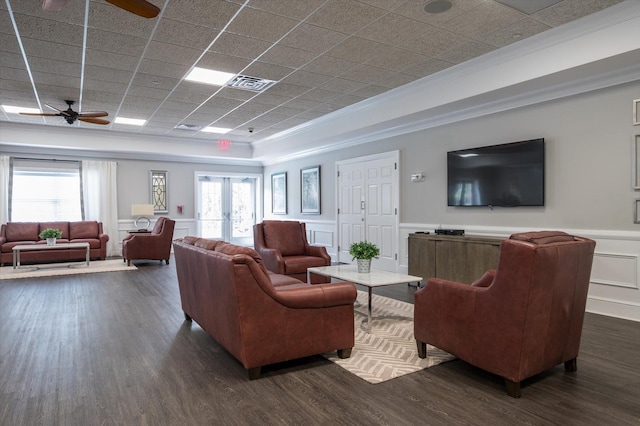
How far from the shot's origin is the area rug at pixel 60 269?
6.92 meters

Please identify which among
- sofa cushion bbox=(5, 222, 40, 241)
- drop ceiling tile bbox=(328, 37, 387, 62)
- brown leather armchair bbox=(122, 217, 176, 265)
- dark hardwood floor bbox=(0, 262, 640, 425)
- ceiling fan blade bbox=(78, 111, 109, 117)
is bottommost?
dark hardwood floor bbox=(0, 262, 640, 425)

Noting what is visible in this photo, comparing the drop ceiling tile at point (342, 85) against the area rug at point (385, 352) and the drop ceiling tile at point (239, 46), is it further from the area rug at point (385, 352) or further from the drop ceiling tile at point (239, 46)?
the area rug at point (385, 352)

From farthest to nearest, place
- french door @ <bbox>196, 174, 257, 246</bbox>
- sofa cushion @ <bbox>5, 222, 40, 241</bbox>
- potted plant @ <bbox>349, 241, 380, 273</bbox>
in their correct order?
1. french door @ <bbox>196, 174, 257, 246</bbox>
2. sofa cushion @ <bbox>5, 222, 40, 241</bbox>
3. potted plant @ <bbox>349, 241, 380, 273</bbox>

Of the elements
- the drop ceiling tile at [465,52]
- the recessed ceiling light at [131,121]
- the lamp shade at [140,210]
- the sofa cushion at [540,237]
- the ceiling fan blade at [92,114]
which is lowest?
the sofa cushion at [540,237]

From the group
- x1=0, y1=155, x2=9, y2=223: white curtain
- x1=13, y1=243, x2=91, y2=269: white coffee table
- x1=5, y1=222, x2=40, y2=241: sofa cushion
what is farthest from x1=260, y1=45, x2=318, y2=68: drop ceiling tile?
x1=0, y1=155, x2=9, y2=223: white curtain

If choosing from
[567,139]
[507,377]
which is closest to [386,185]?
[567,139]

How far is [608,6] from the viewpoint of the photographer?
11.3ft

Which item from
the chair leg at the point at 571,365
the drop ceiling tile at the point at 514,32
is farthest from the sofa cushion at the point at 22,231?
the chair leg at the point at 571,365

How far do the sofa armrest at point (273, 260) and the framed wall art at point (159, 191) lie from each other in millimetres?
5840

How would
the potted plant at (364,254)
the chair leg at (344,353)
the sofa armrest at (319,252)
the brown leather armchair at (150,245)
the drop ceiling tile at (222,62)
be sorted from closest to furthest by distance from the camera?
1. the chair leg at (344,353)
2. the potted plant at (364,254)
3. the drop ceiling tile at (222,62)
4. the sofa armrest at (319,252)
5. the brown leather armchair at (150,245)

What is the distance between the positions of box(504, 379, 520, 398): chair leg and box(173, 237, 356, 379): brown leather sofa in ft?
3.58

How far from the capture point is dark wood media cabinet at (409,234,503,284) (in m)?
4.85

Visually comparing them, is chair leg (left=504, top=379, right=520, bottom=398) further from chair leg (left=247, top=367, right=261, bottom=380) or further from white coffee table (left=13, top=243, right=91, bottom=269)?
white coffee table (left=13, top=243, right=91, bottom=269)

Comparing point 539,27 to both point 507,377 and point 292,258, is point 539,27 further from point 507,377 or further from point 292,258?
point 292,258
